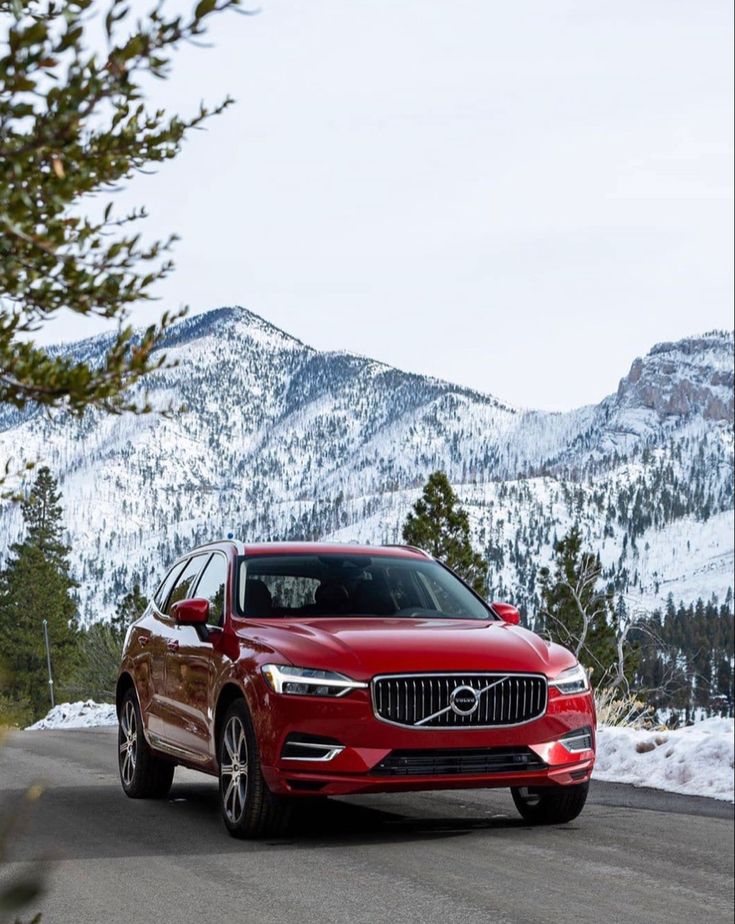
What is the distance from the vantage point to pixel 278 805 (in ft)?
27.9

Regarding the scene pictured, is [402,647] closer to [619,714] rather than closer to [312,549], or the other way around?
[312,549]

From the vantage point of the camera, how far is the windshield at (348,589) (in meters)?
9.57

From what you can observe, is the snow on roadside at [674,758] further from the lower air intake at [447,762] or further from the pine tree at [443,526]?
the pine tree at [443,526]

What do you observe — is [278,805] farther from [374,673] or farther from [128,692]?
[128,692]

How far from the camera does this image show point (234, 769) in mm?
8789

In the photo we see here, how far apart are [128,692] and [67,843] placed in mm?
2674

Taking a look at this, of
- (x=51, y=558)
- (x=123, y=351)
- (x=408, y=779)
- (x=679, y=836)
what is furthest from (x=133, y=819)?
(x=51, y=558)

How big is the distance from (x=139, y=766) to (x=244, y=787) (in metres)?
2.52

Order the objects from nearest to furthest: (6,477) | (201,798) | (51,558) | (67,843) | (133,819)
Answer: (6,477), (67,843), (133,819), (201,798), (51,558)

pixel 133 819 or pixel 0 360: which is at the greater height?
pixel 0 360

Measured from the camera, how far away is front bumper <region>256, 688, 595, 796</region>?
8.17m

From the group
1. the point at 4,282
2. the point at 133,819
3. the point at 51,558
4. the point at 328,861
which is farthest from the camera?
the point at 51,558

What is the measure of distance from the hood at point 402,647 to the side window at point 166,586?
234 cm

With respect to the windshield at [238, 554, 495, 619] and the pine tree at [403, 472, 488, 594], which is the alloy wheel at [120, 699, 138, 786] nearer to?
the windshield at [238, 554, 495, 619]
